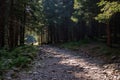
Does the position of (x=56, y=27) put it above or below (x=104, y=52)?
above

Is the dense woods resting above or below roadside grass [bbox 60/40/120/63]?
above

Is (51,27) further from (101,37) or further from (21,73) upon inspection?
(21,73)

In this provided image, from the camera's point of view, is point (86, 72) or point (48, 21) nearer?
point (86, 72)

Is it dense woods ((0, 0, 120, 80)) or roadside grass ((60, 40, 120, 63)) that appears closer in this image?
dense woods ((0, 0, 120, 80))

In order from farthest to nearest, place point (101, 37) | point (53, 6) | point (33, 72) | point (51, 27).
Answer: point (51, 27) < point (53, 6) < point (101, 37) < point (33, 72)

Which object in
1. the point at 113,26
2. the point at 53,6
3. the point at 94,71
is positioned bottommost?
the point at 94,71

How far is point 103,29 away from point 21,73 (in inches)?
875

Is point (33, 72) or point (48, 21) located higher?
point (48, 21)

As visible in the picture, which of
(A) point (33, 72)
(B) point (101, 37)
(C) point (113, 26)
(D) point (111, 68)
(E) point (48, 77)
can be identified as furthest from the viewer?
(B) point (101, 37)


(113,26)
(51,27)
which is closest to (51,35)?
(51,27)

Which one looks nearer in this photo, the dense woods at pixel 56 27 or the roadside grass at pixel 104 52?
the dense woods at pixel 56 27

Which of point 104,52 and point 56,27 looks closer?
point 104,52

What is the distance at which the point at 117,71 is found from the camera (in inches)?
399

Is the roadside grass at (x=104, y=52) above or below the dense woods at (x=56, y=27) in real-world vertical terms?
below
